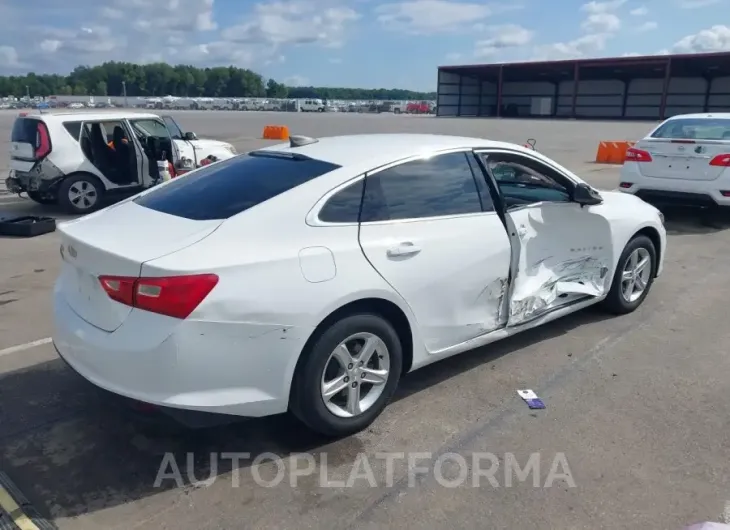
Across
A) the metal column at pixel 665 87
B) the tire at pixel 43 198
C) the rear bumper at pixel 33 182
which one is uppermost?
the metal column at pixel 665 87

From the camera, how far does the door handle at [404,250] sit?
3533 mm

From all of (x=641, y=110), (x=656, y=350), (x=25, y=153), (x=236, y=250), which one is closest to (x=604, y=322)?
(x=656, y=350)

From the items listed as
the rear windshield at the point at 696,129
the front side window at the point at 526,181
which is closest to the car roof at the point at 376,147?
the front side window at the point at 526,181

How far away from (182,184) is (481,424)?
7.88 feet

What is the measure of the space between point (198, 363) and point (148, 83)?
536ft

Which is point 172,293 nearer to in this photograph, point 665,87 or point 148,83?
point 665,87

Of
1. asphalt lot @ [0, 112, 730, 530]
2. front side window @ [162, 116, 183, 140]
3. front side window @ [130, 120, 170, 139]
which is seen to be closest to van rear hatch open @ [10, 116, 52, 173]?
front side window @ [130, 120, 170, 139]

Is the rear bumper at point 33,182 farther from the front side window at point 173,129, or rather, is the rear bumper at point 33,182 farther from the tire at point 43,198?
the front side window at point 173,129

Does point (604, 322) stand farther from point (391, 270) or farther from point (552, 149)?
point (552, 149)

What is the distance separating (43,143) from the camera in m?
9.95

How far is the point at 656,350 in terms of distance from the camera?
4734 mm

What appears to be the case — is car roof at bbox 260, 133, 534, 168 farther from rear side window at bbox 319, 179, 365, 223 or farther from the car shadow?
the car shadow

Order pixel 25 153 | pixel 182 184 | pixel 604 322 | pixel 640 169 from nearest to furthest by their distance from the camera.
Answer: pixel 182 184, pixel 604 322, pixel 640 169, pixel 25 153

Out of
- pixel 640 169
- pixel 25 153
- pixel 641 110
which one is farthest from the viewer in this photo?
pixel 641 110
